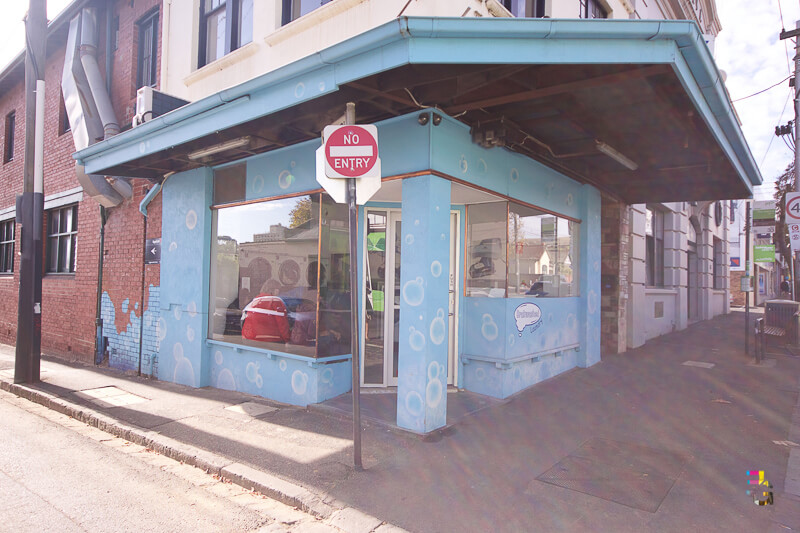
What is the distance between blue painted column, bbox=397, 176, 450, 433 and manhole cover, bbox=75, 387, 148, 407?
13.7 feet

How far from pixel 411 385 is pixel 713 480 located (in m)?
2.84

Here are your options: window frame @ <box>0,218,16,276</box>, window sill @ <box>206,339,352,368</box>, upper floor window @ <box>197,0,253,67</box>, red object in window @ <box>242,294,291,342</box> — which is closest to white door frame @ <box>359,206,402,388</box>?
window sill @ <box>206,339,352,368</box>

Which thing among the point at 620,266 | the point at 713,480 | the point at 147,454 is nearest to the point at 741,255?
the point at 620,266

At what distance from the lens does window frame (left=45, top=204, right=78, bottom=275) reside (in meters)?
11.4

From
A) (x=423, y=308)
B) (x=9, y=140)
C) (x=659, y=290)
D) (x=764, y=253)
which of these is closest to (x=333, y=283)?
(x=423, y=308)

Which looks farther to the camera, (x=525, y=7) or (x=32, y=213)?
(x=32, y=213)

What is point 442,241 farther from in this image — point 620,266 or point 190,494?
point 620,266

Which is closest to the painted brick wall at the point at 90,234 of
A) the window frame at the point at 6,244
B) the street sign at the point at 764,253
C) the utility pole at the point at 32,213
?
the window frame at the point at 6,244

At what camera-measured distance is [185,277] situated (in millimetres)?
8047

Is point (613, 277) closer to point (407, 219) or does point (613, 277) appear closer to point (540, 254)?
point (540, 254)

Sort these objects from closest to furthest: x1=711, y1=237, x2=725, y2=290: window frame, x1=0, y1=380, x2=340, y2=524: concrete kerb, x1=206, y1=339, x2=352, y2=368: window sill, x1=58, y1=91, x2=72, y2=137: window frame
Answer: x1=0, y1=380, x2=340, y2=524: concrete kerb → x1=206, y1=339, x2=352, y2=368: window sill → x1=58, y1=91, x2=72, y2=137: window frame → x1=711, y1=237, x2=725, y2=290: window frame

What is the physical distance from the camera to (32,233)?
810cm

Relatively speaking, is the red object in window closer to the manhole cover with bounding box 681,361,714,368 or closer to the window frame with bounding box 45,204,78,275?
the window frame with bounding box 45,204,78,275

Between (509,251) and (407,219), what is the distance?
218 centimetres
